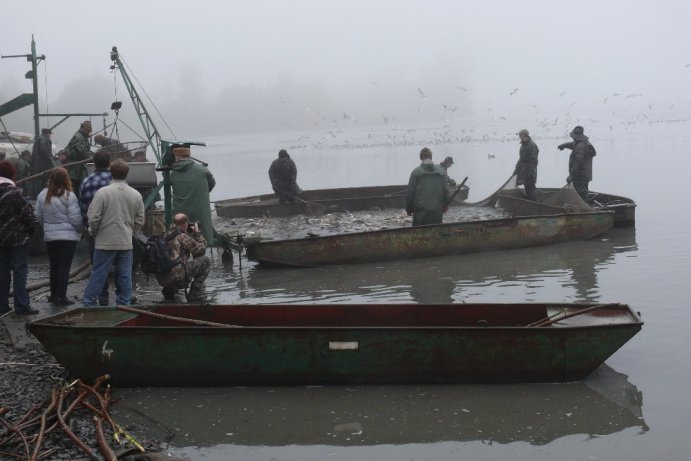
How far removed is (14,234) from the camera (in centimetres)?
962

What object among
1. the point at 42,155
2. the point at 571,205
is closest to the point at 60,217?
the point at 42,155

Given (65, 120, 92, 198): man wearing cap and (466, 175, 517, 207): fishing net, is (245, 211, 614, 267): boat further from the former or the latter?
(466, 175, 517, 207): fishing net

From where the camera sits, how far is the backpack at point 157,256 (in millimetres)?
10133

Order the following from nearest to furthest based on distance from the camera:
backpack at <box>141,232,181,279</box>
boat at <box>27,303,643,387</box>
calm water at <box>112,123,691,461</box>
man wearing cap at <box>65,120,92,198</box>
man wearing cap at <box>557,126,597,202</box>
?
1. calm water at <box>112,123,691,461</box>
2. boat at <box>27,303,643,387</box>
3. backpack at <box>141,232,181,279</box>
4. man wearing cap at <box>65,120,92,198</box>
5. man wearing cap at <box>557,126,597,202</box>

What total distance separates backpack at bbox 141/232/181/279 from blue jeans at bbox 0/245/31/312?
141cm

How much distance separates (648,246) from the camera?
51.8 feet

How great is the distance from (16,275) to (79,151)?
467 centimetres

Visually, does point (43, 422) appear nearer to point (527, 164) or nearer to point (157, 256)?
point (157, 256)

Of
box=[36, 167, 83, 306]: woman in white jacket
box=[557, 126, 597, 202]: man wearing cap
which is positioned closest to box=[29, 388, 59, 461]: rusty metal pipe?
box=[36, 167, 83, 306]: woman in white jacket

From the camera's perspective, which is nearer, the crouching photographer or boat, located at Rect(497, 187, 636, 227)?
the crouching photographer

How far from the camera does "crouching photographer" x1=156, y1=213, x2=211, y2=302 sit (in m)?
10.4

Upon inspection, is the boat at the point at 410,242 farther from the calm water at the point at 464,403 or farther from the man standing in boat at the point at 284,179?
the man standing in boat at the point at 284,179

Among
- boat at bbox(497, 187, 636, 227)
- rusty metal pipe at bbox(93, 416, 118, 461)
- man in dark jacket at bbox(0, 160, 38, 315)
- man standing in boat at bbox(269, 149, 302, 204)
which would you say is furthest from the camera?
man standing in boat at bbox(269, 149, 302, 204)

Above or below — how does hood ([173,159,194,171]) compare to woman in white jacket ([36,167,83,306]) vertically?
above
